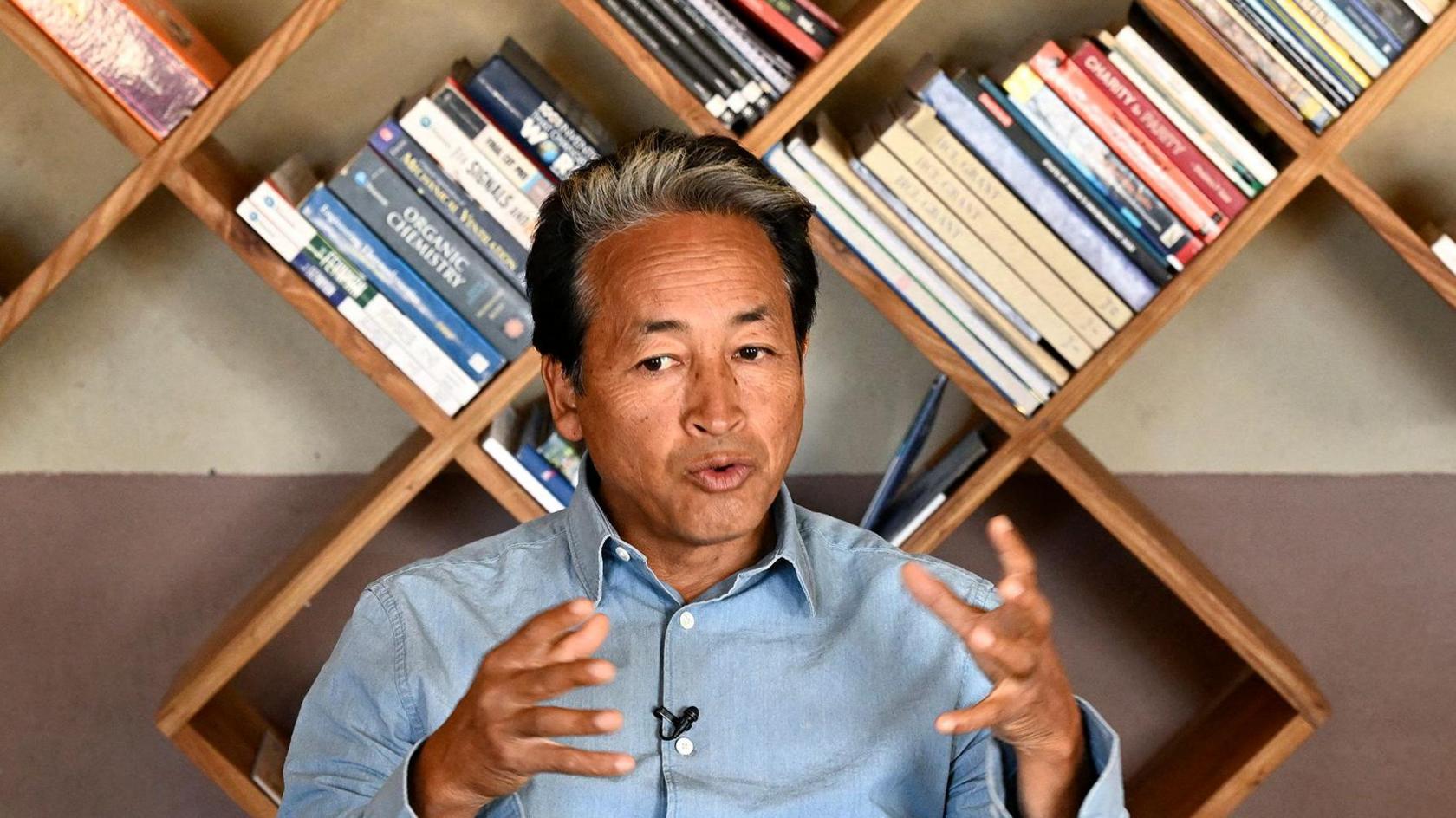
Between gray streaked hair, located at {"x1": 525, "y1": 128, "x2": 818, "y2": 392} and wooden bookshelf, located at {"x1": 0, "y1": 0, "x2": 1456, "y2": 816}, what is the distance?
16.0 inches

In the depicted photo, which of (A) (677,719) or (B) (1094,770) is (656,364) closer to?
(A) (677,719)

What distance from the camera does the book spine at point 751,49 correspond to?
189cm

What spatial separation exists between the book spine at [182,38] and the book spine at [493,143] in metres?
0.28

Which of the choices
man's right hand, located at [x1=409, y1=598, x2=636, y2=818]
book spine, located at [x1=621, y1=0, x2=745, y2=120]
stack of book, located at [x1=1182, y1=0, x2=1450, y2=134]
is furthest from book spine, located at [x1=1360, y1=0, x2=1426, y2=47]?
man's right hand, located at [x1=409, y1=598, x2=636, y2=818]

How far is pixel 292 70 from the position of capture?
7.16 feet

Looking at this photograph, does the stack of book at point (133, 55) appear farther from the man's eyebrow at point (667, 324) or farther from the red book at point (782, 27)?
the man's eyebrow at point (667, 324)

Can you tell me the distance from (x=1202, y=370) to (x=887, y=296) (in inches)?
24.3

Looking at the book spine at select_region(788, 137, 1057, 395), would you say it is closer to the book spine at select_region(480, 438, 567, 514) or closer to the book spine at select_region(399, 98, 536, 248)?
the book spine at select_region(399, 98, 536, 248)

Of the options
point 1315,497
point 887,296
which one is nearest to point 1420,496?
point 1315,497

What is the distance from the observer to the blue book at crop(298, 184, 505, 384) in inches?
75.7

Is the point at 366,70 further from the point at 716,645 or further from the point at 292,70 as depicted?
the point at 716,645

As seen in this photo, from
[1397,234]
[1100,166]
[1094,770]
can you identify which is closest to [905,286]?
[1100,166]

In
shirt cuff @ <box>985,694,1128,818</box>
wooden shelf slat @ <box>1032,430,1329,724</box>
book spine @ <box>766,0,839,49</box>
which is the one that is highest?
book spine @ <box>766,0,839,49</box>

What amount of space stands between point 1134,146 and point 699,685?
0.97 metres
